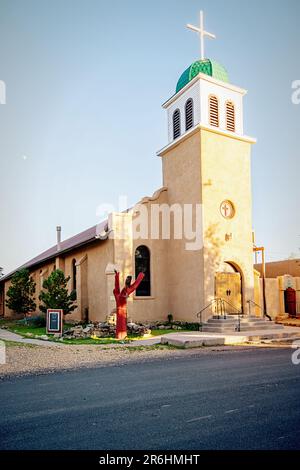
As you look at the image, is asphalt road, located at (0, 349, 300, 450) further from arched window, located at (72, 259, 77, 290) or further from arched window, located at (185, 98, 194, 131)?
arched window, located at (72, 259, 77, 290)

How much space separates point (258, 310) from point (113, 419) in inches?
728

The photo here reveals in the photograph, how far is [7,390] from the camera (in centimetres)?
739

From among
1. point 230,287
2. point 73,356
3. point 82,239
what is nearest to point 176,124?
point 82,239

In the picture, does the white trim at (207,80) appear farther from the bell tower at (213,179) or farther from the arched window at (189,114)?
the arched window at (189,114)

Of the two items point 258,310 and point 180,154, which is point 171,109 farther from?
point 258,310

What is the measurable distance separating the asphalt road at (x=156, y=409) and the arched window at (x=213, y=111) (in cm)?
1506

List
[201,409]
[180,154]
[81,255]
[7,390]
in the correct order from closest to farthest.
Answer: [201,409] < [7,390] < [180,154] < [81,255]

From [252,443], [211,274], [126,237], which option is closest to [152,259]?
[126,237]

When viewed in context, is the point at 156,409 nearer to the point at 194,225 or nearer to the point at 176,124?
the point at 194,225

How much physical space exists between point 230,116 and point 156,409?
19.3 m

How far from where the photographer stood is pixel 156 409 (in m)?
5.82

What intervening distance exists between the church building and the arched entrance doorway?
0.05m

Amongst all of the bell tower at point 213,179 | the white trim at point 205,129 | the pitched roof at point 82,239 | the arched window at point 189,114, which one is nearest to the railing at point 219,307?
the bell tower at point 213,179

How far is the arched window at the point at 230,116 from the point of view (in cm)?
2175
